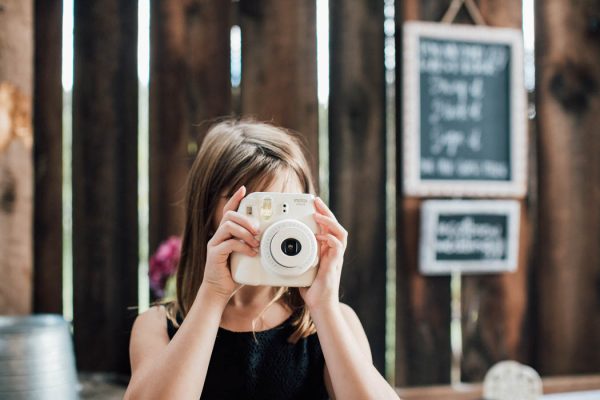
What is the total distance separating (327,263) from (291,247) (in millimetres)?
79

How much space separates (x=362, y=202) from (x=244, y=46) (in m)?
0.56

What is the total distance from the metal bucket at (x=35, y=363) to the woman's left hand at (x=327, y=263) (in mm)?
549

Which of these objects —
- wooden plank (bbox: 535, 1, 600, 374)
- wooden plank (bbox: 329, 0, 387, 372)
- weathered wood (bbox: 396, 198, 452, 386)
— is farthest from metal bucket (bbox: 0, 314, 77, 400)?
wooden plank (bbox: 535, 1, 600, 374)

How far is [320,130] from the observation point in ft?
5.44

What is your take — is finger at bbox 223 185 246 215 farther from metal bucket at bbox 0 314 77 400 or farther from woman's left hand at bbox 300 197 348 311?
metal bucket at bbox 0 314 77 400

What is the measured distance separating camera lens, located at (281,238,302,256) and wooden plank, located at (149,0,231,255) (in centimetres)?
78

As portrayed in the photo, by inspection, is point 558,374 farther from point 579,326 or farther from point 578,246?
point 578,246

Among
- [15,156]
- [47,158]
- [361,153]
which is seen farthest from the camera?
[361,153]

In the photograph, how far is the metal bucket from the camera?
1.07m

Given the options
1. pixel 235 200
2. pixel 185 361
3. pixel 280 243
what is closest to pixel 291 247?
pixel 280 243

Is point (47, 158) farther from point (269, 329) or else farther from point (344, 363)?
point (344, 363)

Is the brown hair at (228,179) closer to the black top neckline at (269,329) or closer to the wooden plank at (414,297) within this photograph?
the black top neckline at (269,329)

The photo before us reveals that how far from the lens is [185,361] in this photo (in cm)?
87

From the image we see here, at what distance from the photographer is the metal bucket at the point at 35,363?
107 centimetres
